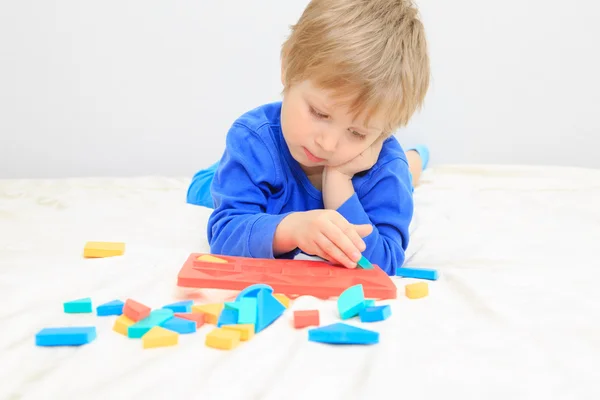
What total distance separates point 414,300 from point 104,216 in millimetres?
794

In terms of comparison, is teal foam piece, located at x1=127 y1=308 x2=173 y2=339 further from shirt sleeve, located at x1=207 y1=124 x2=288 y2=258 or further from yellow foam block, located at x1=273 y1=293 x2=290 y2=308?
shirt sleeve, located at x1=207 y1=124 x2=288 y2=258

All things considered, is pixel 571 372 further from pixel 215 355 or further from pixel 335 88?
pixel 335 88

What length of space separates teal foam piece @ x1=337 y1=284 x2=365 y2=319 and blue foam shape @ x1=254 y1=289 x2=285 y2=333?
75 millimetres

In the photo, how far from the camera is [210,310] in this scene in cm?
78

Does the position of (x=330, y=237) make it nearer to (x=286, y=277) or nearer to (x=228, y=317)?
(x=286, y=277)

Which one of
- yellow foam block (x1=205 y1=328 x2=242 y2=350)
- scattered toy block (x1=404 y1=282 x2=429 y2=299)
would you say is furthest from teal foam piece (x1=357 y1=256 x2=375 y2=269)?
yellow foam block (x1=205 y1=328 x2=242 y2=350)

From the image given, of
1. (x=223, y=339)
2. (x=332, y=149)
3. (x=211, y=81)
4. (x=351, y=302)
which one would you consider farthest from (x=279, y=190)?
(x=211, y=81)

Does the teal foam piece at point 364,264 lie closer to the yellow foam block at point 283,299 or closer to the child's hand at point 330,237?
the child's hand at point 330,237

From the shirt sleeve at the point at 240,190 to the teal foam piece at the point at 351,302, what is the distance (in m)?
0.26

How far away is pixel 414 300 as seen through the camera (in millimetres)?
864

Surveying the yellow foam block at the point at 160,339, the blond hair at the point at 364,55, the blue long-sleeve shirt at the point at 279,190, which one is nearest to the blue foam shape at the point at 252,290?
the yellow foam block at the point at 160,339

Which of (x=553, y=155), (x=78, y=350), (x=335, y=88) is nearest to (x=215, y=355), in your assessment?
(x=78, y=350)

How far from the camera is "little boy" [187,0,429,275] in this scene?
985mm

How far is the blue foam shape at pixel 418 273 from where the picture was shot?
0.97 meters
